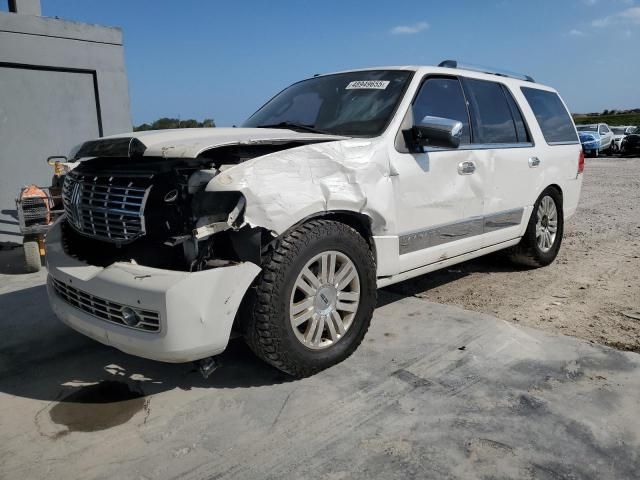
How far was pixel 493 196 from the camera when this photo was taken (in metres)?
4.46

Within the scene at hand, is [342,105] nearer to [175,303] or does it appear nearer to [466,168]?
[466,168]

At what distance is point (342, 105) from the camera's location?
3.98 metres

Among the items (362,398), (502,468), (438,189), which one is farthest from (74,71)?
(502,468)

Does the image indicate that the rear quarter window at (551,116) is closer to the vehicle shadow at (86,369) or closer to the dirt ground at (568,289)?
the dirt ground at (568,289)

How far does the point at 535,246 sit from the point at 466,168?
64.4 inches

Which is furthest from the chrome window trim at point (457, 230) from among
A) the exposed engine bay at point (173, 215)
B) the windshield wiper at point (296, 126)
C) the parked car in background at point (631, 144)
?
the parked car in background at point (631, 144)

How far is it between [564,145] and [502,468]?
4.14m

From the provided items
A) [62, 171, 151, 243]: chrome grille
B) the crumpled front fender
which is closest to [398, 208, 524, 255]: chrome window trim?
the crumpled front fender

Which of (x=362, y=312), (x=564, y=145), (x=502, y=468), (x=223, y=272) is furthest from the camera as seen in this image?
(x=564, y=145)

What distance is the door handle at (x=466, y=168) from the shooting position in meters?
4.04

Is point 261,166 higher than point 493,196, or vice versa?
point 261,166

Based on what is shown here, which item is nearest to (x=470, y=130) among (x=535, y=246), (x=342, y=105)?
(x=342, y=105)

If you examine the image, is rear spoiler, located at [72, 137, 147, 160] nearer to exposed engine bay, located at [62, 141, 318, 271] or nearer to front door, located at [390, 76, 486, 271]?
exposed engine bay, located at [62, 141, 318, 271]

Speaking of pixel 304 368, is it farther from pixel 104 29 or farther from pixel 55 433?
pixel 104 29
